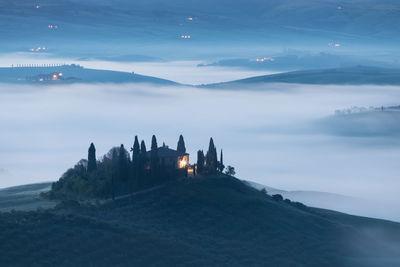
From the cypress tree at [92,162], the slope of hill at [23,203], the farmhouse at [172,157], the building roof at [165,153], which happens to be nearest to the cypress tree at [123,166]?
the farmhouse at [172,157]

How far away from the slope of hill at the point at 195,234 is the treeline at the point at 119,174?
110 inches

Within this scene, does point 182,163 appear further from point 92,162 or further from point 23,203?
point 23,203

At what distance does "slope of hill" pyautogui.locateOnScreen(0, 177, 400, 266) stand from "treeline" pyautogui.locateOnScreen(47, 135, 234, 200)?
9.18ft

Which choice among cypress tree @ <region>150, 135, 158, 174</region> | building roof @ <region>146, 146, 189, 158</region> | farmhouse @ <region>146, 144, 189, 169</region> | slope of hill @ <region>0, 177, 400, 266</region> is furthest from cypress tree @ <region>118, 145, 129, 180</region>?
building roof @ <region>146, 146, 189, 158</region>

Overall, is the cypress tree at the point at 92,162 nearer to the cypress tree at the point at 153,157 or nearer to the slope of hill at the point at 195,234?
the cypress tree at the point at 153,157

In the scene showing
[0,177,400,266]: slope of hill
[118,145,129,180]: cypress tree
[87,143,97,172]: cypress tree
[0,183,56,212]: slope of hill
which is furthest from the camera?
[87,143,97,172]: cypress tree

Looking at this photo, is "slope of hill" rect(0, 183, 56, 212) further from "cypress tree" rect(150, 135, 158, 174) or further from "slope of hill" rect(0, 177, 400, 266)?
"cypress tree" rect(150, 135, 158, 174)

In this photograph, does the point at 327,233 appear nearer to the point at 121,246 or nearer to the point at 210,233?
the point at 210,233

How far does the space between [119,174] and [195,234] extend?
68.6 ft

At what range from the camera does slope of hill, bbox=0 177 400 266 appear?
250 ft

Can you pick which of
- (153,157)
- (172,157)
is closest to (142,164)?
(153,157)

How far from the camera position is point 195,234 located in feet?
301

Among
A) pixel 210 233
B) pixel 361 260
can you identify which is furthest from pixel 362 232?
pixel 210 233

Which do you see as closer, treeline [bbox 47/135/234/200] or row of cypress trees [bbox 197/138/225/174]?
treeline [bbox 47/135/234/200]
